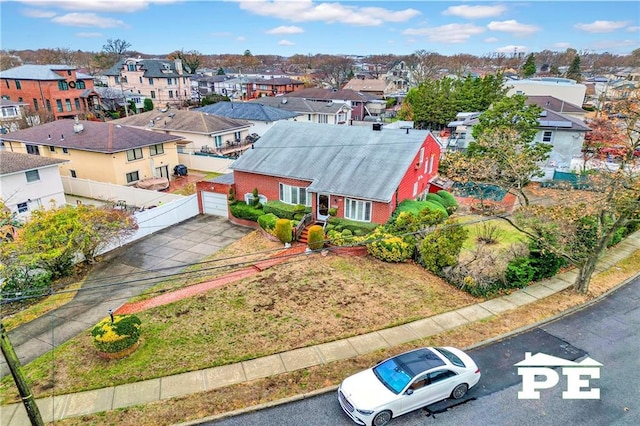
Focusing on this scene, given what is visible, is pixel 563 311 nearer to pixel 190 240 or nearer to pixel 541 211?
pixel 541 211

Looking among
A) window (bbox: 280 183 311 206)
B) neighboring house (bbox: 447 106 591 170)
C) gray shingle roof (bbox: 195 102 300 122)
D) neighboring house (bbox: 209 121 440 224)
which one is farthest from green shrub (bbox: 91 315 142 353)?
neighboring house (bbox: 447 106 591 170)

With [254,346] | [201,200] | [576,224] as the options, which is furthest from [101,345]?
[576,224]

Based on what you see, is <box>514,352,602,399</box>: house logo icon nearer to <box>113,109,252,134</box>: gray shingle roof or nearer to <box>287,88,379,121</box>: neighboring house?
<box>113,109,252,134</box>: gray shingle roof

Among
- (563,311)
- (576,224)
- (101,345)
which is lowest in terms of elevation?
(563,311)

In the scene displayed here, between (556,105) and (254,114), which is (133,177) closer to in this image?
(254,114)

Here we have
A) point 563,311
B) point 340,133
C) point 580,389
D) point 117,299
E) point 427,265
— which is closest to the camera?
point 580,389

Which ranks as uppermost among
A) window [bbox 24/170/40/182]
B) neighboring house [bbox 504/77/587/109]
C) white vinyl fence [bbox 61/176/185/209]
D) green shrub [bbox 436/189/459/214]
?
neighboring house [bbox 504/77/587/109]

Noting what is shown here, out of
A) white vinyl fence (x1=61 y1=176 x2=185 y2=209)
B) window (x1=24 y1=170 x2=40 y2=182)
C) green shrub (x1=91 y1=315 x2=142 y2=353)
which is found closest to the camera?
green shrub (x1=91 y1=315 x2=142 y2=353)
